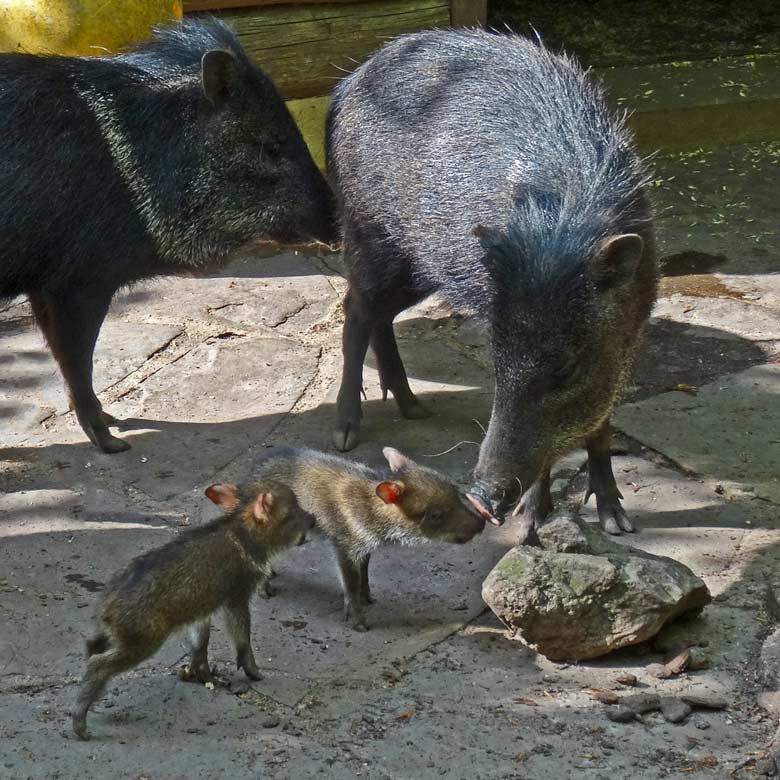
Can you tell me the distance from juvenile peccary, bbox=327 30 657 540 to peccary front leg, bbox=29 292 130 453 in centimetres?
97

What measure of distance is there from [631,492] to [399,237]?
129cm

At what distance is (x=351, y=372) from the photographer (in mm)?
5551

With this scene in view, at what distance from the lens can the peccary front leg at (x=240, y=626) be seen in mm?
3711

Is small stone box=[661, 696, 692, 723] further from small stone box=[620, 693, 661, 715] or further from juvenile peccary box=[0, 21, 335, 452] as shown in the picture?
juvenile peccary box=[0, 21, 335, 452]

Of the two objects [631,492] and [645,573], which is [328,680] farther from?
[631,492]

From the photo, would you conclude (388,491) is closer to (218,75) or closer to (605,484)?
(605,484)

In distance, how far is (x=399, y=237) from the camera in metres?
5.09

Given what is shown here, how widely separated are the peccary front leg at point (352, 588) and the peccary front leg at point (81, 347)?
4.93 ft

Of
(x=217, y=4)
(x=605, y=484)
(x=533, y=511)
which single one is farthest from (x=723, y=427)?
(x=217, y=4)

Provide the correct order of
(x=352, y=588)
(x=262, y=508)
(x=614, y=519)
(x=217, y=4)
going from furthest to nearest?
1. (x=217, y=4)
2. (x=614, y=519)
3. (x=352, y=588)
4. (x=262, y=508)

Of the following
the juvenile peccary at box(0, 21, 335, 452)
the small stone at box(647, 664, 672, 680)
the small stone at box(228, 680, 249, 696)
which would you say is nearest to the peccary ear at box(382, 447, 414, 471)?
the small stone at box(228, 680, 249, 696)

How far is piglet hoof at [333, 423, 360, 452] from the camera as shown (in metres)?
5.42

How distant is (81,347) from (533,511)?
6.28 ft

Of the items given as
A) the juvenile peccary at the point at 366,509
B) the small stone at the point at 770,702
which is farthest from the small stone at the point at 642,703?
the juvenile peccary at the point at 366,509
